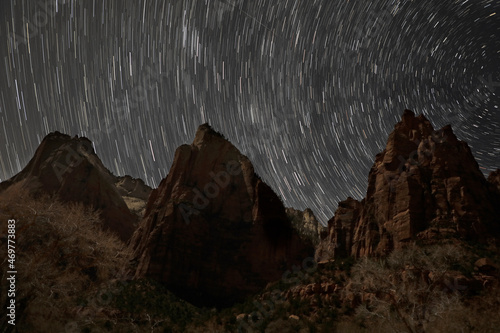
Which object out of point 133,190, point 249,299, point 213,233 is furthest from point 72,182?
point 133,190

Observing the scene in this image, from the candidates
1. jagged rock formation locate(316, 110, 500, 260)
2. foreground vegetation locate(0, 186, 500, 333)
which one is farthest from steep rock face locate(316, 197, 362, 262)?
foreground vegetation locate(0, 186, 500, 333)

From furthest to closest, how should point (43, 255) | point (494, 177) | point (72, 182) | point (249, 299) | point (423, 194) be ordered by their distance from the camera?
point (494, 177) < point (72, 182) < point (249, 299) < point (423, 194) < point (43, 255)

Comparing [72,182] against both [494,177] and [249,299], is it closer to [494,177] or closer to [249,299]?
[249,299]

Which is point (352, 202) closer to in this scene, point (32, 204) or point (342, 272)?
point (342, 272)

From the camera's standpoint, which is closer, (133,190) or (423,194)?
(423,194)

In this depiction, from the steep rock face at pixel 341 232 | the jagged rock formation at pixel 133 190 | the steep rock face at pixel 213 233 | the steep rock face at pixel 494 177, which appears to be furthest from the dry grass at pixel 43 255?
the jagged rock formation at pixel 133 190

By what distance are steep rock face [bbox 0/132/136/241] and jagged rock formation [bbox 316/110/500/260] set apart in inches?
2076

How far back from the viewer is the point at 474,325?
77.7 ft

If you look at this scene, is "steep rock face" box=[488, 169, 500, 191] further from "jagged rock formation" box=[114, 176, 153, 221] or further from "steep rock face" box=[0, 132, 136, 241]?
"jagged rock formation" box=[114, 176, 153, 221]

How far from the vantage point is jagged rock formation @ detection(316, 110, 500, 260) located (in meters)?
41.5

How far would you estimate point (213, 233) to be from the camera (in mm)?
58625

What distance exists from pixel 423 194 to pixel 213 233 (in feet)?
120

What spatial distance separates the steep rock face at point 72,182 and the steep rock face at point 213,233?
463 inches

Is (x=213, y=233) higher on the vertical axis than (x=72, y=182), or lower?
lower
